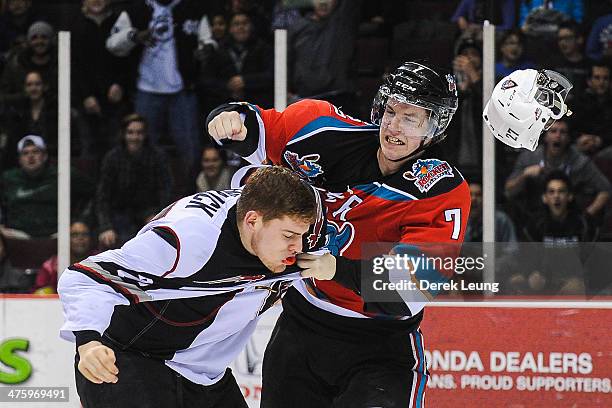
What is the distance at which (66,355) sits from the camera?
4.28 m

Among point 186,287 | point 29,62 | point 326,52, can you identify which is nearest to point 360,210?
point 186,287

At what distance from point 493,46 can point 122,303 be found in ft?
7.48

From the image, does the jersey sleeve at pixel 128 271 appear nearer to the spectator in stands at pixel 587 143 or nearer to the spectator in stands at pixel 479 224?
the spectator in stands at pixel 479 224

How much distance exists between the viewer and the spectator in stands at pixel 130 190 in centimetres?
486

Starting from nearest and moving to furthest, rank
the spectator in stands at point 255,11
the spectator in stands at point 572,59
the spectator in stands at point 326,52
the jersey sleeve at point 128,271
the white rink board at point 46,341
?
1. the jersey sleeve at point 128,271
2. the white rink board at point 46,341
3. the spectator in stands at point 326,52
4. the spectator in stands at point 572,59
5. the spectator in stands at point 255,11

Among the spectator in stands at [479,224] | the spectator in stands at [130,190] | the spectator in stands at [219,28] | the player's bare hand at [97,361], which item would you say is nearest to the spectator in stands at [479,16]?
the spectator in stands at [479,224]

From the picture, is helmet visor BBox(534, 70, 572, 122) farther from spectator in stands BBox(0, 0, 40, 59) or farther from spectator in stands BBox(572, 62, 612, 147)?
spectator in stands BBox(0, 0, 40, 59)

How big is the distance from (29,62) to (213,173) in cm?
111

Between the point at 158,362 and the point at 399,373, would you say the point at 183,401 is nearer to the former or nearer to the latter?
the point at 158,362

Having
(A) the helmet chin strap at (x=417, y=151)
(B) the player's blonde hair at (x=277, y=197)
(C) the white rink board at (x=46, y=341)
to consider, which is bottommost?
(C) the white rink board at (x=46, y=341)

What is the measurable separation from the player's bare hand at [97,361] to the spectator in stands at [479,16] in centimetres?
264

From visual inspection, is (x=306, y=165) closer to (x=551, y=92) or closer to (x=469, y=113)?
(x=551, y=92)

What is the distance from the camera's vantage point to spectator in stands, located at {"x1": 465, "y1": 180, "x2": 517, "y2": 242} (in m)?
4.43

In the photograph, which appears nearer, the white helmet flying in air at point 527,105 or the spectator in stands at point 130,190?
the white helmet flying in air at point 527,105
